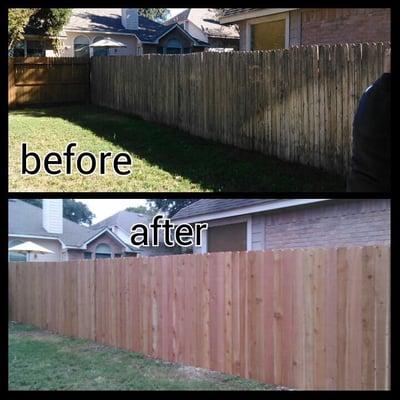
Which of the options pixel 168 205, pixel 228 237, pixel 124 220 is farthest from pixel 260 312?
pixel 168 205

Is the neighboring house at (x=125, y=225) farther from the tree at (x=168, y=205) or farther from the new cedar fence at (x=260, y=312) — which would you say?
the new cedar fence at (x=260, y=312)

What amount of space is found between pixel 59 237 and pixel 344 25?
14889mm

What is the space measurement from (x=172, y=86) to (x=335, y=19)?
344 centimetres

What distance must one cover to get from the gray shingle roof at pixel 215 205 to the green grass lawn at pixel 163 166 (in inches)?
44.2

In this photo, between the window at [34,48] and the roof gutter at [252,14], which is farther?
the window at [34,48]

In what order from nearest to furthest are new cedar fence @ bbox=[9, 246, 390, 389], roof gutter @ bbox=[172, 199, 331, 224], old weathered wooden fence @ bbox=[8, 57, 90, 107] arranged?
new cedar fence @ bbox=[9, 246, 390, 389] → roof gutter @ bbox=[172, 199, 331, 224] → old weathered wooden fence @ bbox=[8, 57, 90, 107]

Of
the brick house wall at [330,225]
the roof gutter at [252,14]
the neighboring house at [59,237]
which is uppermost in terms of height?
the roof gutter at [252,14]

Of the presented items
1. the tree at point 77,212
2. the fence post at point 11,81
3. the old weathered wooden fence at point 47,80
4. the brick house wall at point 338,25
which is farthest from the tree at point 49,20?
the tree at point 77,212

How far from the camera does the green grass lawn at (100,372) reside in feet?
18.9

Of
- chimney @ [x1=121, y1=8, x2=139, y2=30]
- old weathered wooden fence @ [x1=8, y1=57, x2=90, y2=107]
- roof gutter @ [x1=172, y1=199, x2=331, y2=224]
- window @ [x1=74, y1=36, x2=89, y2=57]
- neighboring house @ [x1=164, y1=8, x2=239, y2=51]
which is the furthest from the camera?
chimney @ [x1=121, y1=8, x2=139, y2=30]

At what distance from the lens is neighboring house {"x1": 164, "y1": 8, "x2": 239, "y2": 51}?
19.1 metres

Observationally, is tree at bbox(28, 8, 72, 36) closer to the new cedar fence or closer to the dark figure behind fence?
the new cedar fence

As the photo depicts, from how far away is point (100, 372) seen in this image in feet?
21.3

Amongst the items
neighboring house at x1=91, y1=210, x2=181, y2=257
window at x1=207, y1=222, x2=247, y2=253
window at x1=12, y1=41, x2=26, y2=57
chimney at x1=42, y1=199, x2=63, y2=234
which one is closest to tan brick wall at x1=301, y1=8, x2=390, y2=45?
window at x1=207, y1=222, x2=247, y2=253
